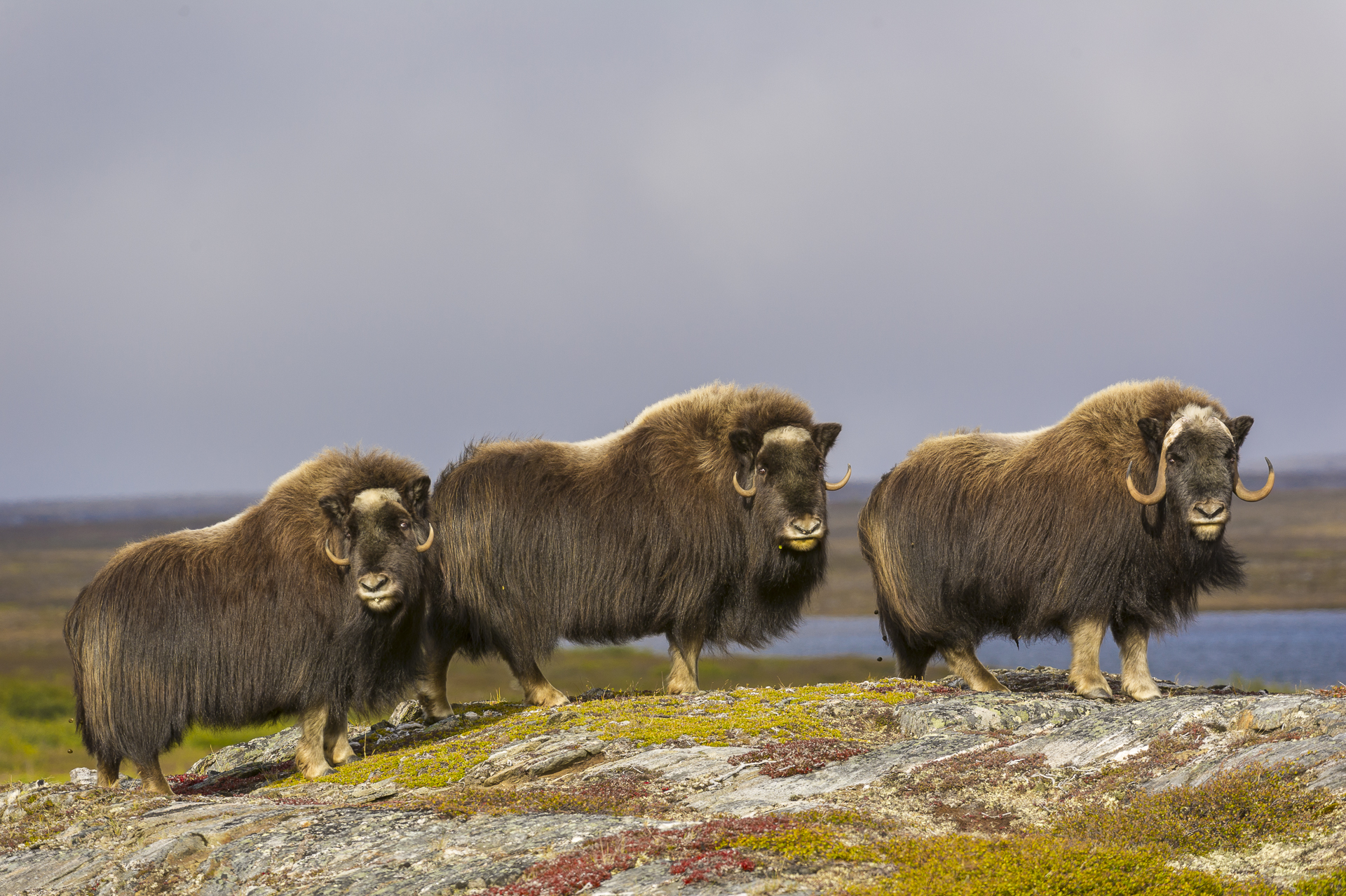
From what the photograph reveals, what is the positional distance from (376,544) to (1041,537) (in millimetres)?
3687

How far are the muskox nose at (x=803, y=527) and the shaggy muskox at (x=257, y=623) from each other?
84.7 inches

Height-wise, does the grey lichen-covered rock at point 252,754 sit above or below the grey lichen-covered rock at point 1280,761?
below

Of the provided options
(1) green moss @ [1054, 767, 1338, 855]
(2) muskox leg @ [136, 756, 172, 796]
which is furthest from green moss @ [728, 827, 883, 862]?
(2) muskox leg @ [136, 756, 172, 796]

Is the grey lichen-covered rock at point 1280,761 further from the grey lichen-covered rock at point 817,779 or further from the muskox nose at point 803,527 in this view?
the muskox nose at point 803,527

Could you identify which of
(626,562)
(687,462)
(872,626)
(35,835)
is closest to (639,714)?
(626,562)

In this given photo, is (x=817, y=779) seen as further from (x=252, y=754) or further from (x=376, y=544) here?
(x=252, y=754)

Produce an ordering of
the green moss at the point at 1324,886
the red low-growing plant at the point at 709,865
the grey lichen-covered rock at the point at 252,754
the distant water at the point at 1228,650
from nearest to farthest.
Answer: the green moss at the point at 1324,886 → the red low-growing plant at the point at 709,865 → the grey lichen-covered rock at the point at 252,754 → the distant water at the point at 1228,650

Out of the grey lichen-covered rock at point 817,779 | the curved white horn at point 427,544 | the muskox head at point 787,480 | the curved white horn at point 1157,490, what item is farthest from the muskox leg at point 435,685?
the curved white horn at point 1157,490

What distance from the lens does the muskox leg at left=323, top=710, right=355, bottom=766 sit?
6426 millimetres

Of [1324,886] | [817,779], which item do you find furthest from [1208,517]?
[1324,886]

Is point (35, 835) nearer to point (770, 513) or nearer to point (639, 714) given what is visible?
point (639, 714)

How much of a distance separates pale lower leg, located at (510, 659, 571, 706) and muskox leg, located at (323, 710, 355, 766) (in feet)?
3.78

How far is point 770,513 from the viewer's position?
712 cm

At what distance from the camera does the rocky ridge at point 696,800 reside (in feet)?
12.4
